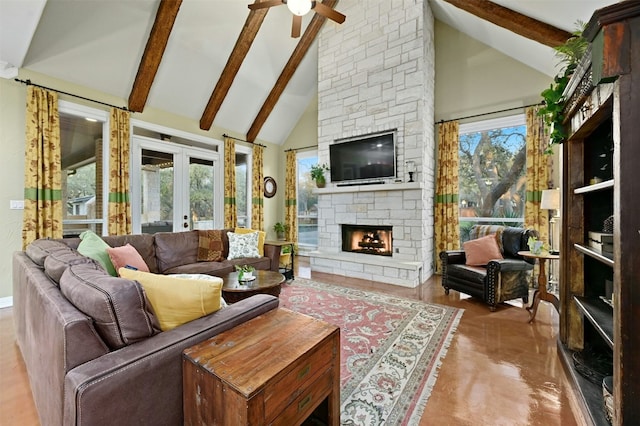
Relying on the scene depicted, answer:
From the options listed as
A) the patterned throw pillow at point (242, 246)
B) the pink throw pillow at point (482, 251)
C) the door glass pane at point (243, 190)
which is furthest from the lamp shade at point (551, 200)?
the door glass pane at point (243, 190)

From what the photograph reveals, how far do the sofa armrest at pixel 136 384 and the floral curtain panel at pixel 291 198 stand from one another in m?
5.52

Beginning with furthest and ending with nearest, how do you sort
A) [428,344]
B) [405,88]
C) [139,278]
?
[405,88] → [428,344] → [139,278]

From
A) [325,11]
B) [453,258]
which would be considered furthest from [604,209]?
[325,11]

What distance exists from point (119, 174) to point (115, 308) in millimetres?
4058

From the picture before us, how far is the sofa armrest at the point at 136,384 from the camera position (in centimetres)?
87

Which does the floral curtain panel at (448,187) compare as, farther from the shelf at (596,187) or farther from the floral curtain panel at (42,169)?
the floral curtain panel at (42,169)

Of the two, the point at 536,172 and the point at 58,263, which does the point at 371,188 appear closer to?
the point at 536,172

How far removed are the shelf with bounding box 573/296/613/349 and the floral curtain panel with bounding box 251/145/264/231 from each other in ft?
18.6

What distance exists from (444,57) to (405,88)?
3.81 ft

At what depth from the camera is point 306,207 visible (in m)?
6.77

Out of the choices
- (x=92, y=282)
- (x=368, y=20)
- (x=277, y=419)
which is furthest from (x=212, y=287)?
(x=368, y=20)

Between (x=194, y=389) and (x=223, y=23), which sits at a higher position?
(x=223, y=23)

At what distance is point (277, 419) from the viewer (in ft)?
3.15

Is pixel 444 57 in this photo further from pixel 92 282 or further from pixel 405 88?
pixel 92 282
